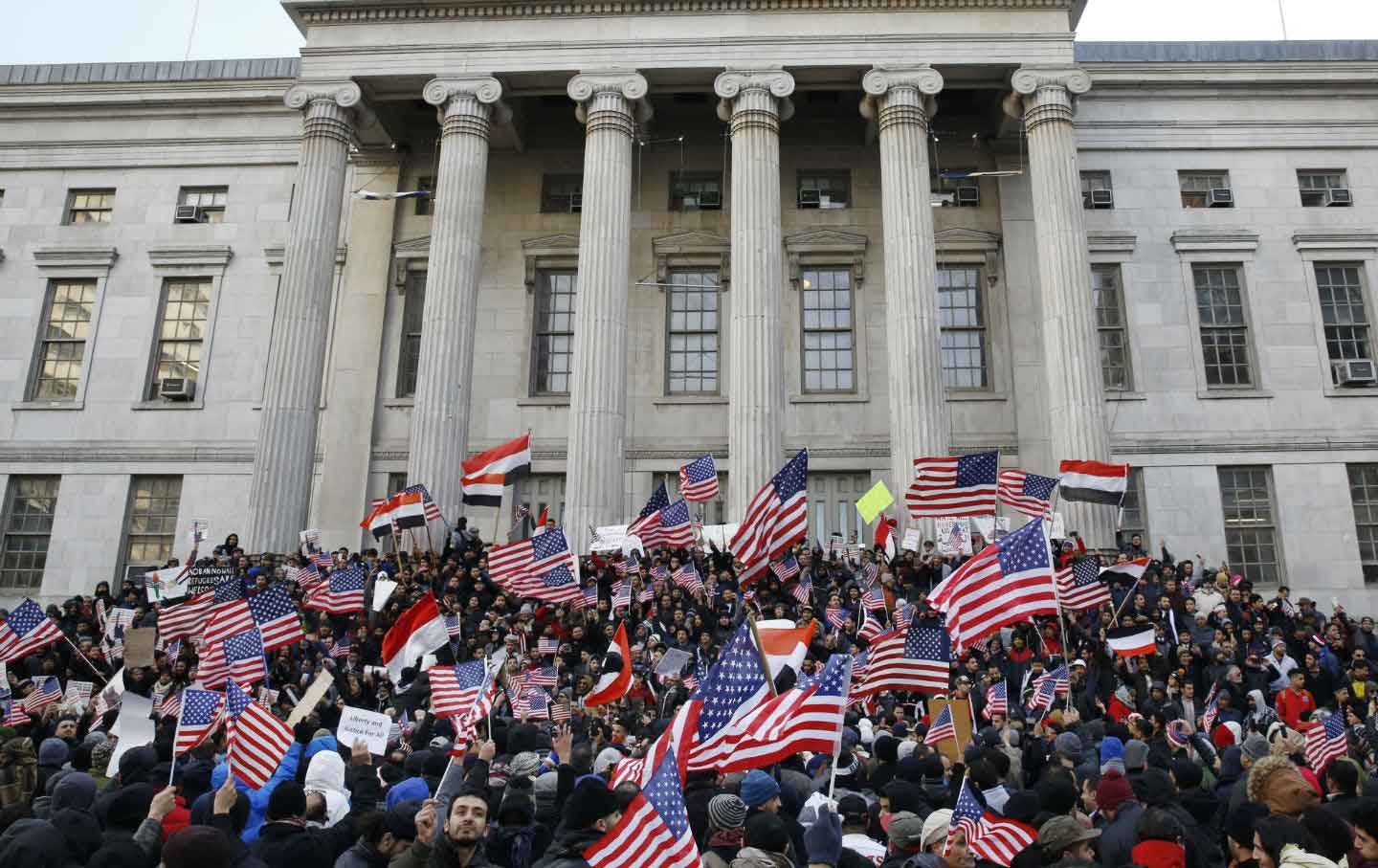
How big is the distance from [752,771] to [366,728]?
13.6ft

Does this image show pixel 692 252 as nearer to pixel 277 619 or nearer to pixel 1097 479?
pixel 1097 479

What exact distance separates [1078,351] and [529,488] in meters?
15.0

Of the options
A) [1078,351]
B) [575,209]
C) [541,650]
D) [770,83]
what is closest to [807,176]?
[770,83]

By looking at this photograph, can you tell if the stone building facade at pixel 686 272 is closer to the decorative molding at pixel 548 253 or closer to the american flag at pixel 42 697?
the decorative molding at pixel 548 253

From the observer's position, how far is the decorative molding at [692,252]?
3183cm

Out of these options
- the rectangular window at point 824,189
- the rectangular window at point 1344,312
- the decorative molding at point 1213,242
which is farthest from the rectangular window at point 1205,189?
the rectangular window at point 824,189

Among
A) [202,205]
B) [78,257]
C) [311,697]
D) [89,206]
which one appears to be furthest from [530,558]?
[89,206]

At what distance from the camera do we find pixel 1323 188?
3189 cm

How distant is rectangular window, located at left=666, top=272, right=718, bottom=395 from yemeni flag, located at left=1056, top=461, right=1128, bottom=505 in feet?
37.8

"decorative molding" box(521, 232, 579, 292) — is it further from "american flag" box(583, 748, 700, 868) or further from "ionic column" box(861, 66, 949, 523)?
"american flag" box(583, 748, 700, 868)

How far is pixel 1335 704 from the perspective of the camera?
1588 centimetres

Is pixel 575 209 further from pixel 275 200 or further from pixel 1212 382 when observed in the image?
pixel 1212 382

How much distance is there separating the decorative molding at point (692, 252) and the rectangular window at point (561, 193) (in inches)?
115

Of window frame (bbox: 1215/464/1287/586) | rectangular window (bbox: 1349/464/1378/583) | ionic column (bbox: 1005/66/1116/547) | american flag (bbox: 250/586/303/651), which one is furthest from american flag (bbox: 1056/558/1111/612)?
rectangular window (bbox: 1349/464/1378/583)
